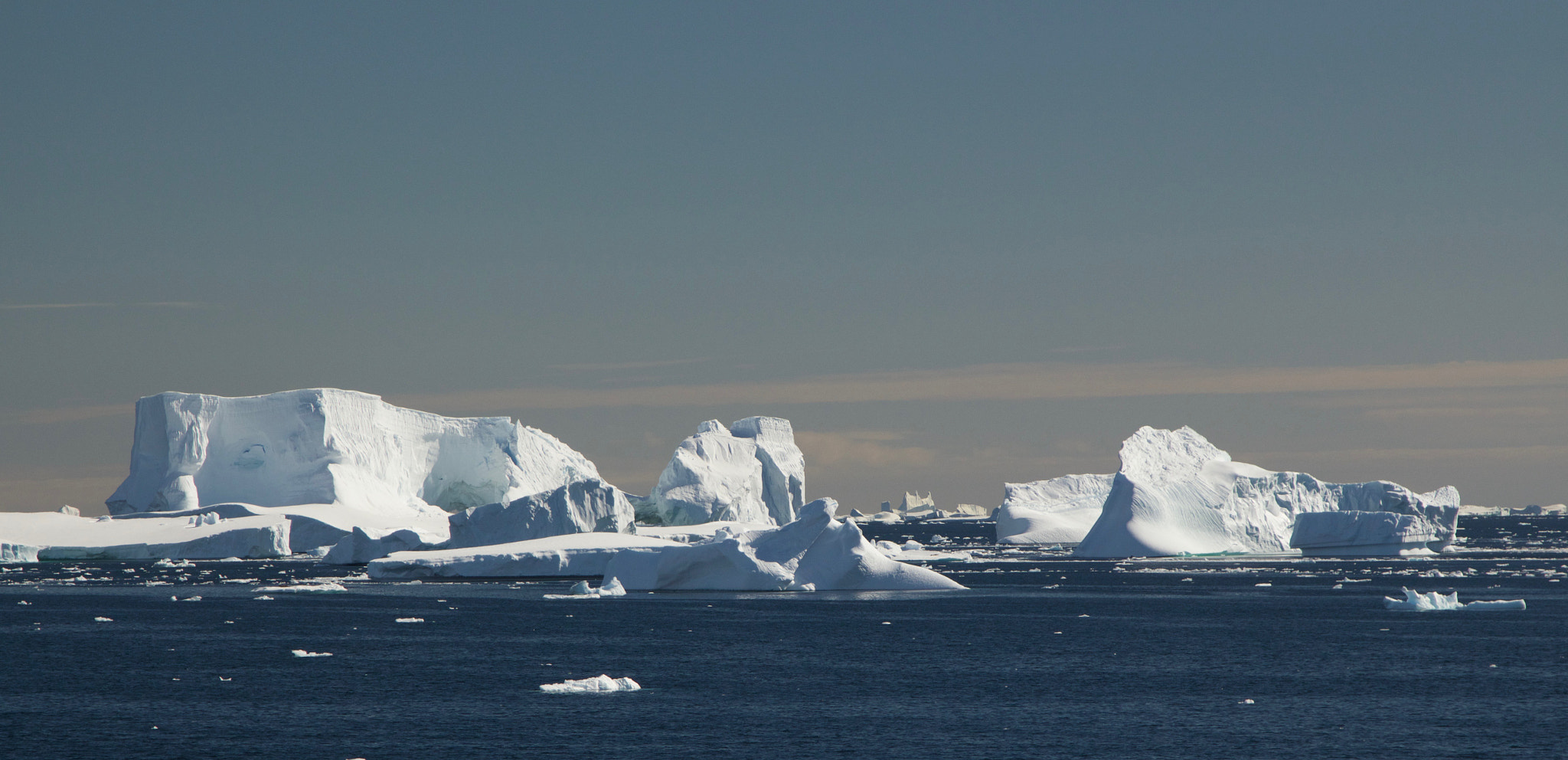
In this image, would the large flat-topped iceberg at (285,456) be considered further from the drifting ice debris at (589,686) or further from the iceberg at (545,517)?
the drifting ice debris at (589,686)

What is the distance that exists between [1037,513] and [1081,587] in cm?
3739

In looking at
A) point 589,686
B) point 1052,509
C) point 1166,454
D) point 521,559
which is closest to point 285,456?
point 521,559

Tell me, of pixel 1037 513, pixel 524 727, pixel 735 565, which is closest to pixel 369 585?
pixel 735 565

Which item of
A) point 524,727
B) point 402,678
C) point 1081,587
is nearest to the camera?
point 524,727

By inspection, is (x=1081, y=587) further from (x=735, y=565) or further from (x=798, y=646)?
(x=798, y=646)

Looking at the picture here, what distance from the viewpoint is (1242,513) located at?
5472 cm

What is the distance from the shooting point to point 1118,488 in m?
54.9

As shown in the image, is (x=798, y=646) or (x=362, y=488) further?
(x=362, y=488)

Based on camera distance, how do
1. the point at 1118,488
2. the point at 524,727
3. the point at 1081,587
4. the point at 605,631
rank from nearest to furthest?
1. the point at 524,727
2. the point at 605,631
3. the point at 1081,587
4. the point at 1118,488

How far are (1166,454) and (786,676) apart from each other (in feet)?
130

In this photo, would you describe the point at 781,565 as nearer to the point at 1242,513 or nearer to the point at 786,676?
the point at 786,676

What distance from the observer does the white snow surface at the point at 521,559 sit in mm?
42125

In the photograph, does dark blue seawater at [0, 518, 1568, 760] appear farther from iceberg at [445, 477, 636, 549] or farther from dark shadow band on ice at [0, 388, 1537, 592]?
iceberg at [445, 477, 636, 549]

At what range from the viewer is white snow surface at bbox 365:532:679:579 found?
42125 mm
